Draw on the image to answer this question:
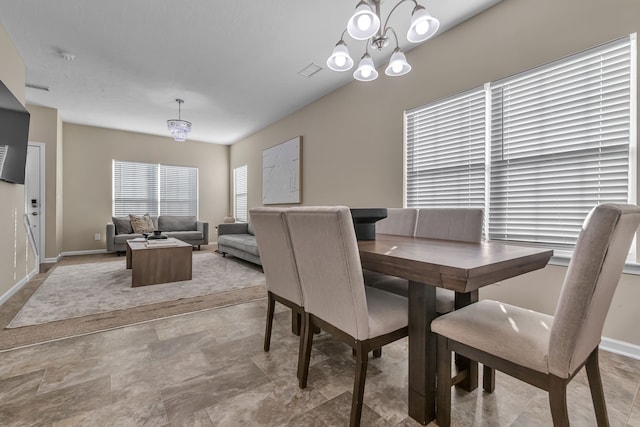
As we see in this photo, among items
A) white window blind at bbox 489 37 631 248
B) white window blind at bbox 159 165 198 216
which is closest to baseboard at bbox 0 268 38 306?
white window blind at bbox 159 165 198 216

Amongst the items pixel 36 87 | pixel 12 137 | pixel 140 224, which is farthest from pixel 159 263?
pixel 36 87

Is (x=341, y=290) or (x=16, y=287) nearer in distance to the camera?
(x=341, y=290)

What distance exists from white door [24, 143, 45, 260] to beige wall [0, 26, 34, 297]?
1.57 m

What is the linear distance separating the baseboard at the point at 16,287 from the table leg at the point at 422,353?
3769 millimetres

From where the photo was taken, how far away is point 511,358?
3.34 ft

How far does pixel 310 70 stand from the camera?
353 centimetres

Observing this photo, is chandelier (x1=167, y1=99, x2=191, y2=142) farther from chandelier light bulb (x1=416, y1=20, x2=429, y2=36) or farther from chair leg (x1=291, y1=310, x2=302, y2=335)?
chandelier light bulb (x1=416, y1=20, x2=429, y2=36)

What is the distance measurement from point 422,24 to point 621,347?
2.39m

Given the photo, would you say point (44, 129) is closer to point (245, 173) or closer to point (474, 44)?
point (245, 173)

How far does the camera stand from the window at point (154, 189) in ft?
20.5

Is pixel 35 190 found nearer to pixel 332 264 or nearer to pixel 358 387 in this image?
pixel 332 264

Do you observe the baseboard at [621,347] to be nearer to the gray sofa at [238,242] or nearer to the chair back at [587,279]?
the chair back at [587,279]

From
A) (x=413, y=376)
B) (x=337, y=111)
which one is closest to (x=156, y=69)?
(x=337, y=111)

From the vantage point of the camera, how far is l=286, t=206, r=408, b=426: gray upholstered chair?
118 centimetres
